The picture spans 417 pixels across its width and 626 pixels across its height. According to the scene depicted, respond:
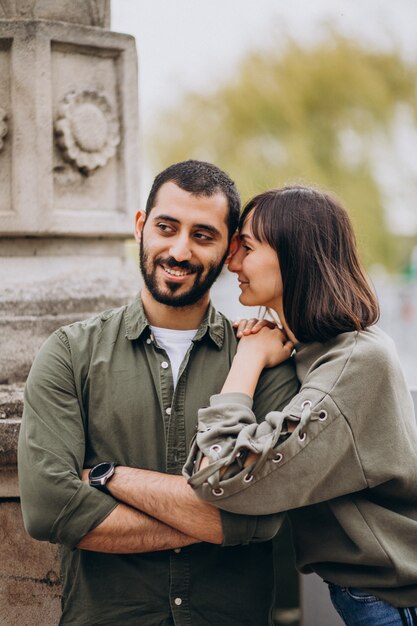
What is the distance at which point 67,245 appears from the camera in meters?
3.83

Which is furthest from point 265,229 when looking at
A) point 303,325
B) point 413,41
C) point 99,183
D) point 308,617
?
point 413,41

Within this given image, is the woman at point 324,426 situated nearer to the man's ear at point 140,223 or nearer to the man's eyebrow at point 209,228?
the man's eyebrow at point 209,228

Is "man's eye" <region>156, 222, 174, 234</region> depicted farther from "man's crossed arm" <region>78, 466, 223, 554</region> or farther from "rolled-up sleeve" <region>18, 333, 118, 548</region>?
"man's crossed arm" <region>78, 466, 223, 554</region>

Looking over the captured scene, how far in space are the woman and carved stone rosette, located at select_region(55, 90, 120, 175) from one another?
3.34ft

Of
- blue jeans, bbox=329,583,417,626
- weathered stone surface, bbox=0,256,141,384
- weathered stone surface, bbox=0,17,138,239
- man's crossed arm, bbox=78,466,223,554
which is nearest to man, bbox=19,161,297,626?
man's crossed arm, bbox=78,466,223,554

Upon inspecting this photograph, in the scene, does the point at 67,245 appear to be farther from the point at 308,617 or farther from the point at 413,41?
the point at 413,41

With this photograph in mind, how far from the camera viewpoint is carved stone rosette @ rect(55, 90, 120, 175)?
12.1ft

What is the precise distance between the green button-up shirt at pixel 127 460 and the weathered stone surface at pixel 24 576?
0.45m

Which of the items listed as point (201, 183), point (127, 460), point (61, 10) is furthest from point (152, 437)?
point (61, 10)

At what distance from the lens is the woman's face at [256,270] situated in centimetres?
292

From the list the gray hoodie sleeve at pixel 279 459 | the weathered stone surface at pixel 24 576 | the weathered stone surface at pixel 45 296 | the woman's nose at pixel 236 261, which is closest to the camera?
the gray hoodie sleeve at pixel 279 459

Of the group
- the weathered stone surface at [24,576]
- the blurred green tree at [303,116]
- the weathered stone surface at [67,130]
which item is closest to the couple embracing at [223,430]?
the weathered stone surface at [24,576]

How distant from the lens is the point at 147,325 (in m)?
2.95

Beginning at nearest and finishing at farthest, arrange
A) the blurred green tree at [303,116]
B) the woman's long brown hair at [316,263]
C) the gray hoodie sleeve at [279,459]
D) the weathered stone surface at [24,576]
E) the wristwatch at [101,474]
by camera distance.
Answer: the gray hoodie sleeve at [279,459], the wristwatch at [101,474], the woman's long brown hair at [316,263], the weathered stone surface at [24,576], the blurred green tree at [303,116]
